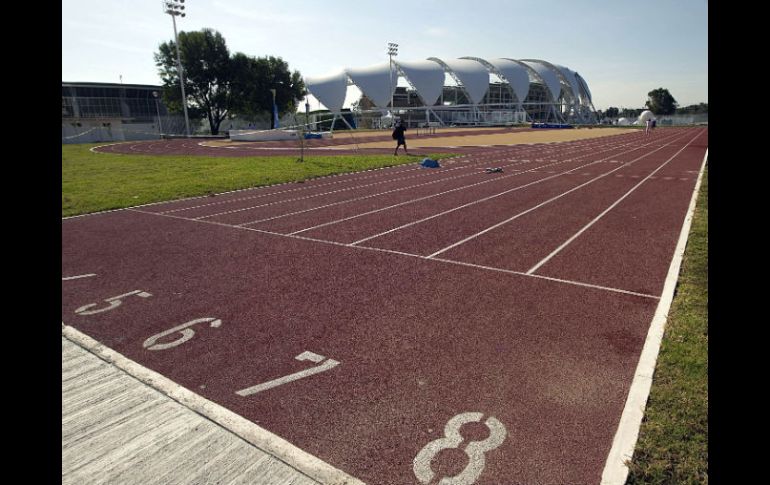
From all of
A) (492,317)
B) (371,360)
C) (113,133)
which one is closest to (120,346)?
(371,360)

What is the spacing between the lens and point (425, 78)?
81688 mm

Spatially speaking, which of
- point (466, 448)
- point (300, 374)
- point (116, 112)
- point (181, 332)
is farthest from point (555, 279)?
point (116, 112)

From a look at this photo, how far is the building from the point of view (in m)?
61.4

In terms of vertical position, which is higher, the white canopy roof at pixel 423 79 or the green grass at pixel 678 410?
the white canopy roof at pixel 423 79

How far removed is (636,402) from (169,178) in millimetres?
18734

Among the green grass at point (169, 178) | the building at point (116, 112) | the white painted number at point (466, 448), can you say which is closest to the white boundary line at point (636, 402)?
the white painted number at point (466, 448)

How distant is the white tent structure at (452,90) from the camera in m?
81.6

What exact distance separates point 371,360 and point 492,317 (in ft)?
5.47

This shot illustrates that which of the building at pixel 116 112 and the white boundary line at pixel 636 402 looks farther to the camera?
the building at pixel 116 112

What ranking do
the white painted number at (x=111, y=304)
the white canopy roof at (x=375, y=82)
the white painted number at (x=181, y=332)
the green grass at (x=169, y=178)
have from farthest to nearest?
the white canopy roof at (x=375, y=82) < the green grass at (x=169, y=178) < the white painted number at (x=111, y=304) < the white painted number at (x=181, y=332)

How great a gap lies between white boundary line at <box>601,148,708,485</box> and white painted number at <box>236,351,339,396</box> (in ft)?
7.90

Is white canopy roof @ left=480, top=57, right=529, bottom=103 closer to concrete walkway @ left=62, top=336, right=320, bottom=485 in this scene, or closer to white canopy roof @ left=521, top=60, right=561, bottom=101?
white canopy roof @ left=521, top=60, right=561, bottom=101

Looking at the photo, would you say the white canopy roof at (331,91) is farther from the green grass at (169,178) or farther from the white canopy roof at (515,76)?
the green grass at (169,178)

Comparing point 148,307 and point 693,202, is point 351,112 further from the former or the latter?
point 148,307
